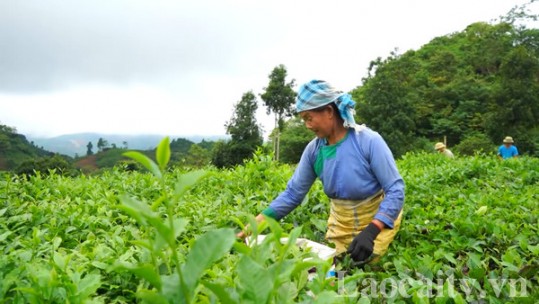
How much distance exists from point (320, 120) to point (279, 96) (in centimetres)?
3464

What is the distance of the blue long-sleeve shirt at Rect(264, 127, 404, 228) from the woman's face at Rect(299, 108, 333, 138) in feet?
0.44

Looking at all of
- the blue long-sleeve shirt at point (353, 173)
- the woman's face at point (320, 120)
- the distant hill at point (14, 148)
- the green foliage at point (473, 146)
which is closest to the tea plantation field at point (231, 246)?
the blue long-sleeve shirt at point (353, 173)

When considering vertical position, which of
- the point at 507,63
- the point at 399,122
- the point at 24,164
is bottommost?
the point at 24,164

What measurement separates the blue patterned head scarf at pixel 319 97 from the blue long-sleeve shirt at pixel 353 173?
0.71 ft

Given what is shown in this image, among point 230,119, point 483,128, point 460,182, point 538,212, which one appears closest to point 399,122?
point 483,128

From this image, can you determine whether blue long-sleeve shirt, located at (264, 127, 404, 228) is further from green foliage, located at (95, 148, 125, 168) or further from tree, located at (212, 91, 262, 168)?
green foliage, located at (95, 148, 125, 168)

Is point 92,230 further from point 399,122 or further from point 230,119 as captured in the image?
point 230,119

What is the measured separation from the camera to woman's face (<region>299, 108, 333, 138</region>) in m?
2.59

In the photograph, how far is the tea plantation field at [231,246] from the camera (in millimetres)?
717

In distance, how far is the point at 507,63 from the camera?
2841 cm

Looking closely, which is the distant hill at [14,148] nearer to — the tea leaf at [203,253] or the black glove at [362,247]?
the black glove at [362,247]

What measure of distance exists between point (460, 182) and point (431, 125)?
1274 inches

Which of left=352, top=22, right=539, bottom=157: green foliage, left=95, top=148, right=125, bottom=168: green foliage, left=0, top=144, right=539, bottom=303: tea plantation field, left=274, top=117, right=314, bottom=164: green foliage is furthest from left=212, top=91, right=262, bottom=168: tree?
left=0, top=144, right=539, bottom=303: tea plantation field

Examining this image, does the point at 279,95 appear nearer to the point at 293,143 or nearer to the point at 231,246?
the point at 293,143
